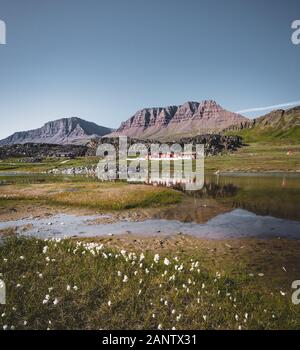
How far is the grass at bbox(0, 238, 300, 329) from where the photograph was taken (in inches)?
368

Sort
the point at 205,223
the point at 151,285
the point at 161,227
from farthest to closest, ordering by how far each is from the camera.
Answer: the point at 205,223 < the point at 161,227 < the point at 151,285

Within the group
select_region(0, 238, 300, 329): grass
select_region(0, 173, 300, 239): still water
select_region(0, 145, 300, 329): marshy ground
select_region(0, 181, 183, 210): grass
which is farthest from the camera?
select_region(0, 181, 183, 210): grass

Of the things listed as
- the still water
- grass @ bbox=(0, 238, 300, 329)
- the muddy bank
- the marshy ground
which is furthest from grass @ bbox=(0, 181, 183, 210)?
grass @ bbox=(0, 238, 300, 329)

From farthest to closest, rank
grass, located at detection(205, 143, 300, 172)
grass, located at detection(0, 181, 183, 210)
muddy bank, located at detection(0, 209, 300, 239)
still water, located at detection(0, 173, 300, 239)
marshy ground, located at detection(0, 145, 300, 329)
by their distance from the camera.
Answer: grass, located at detection(205, 143, 300, 172) → grass, located at detection(0, 181, 183, 210) → still water, located at detection(0, 173, 300, 239) → muddy bank, located at detection(0, 209, 300, 239) → marshy ground, located at detection(0, 145, 300, 329)

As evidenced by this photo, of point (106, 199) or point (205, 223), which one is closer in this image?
point (205, 223)

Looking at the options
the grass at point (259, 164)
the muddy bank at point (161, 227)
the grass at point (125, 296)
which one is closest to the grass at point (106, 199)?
the muddy bank at point (161, 227)

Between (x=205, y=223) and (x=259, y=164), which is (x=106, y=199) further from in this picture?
(x=259, y=164)

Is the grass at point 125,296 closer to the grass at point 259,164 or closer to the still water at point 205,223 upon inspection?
the still water at point 205,223

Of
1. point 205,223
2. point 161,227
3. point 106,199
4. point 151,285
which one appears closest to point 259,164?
point 106,199

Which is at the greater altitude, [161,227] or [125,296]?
[125,296]

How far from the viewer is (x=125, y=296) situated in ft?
34.5

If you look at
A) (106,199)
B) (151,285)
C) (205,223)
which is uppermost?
(151,285)

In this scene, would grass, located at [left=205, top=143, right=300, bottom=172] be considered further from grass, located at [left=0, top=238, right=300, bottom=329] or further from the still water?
grass, located at [left=0, top=238, right=300, bottom=329]
